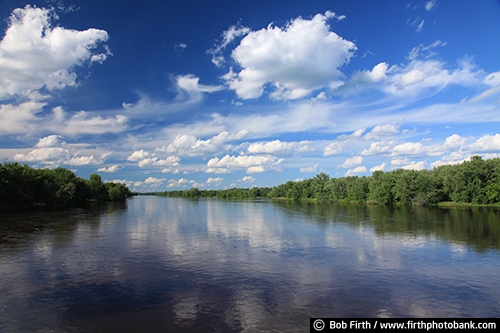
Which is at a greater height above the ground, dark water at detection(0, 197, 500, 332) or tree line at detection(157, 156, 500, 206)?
tree line at detection(157, 156, 500, 206)

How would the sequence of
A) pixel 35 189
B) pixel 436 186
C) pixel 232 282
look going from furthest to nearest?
pixel 436 186
pixel 35 189
pixel 232 282

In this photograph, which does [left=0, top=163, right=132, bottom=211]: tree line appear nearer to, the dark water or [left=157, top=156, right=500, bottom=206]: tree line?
the dark water

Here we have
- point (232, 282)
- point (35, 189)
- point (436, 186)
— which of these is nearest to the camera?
point (232, 282)

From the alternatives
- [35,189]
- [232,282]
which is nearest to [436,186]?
[232,282]

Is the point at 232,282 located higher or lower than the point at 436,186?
lower

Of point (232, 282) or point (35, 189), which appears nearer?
point (232, 282)

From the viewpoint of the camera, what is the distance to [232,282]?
16.6m

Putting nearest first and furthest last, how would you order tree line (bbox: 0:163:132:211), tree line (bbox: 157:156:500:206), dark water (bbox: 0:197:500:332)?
dark water (bbox: 0:197:500:332) < tree line (bbox: 0:163:132:211) < tree line (bbox: 157:156:500:206)

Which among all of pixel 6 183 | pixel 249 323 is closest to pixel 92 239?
pixel 249 323

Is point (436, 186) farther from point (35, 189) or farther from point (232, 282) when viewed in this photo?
point (35, 189)

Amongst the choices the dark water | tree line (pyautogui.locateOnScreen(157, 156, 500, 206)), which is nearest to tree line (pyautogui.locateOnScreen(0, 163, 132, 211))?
the dark water

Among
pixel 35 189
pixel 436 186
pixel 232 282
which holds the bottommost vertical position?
pixel 232 282

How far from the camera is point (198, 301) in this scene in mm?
13891

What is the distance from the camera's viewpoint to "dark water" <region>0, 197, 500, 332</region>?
12.3 metres
